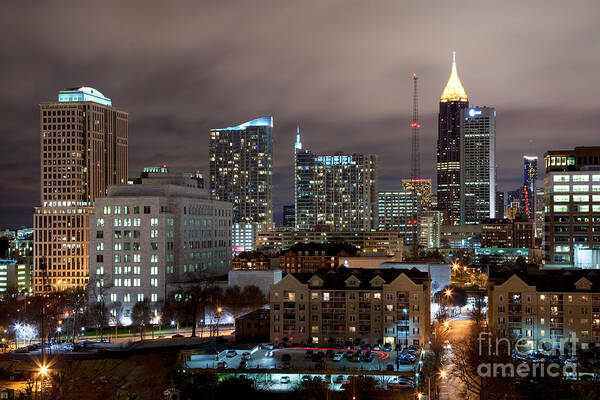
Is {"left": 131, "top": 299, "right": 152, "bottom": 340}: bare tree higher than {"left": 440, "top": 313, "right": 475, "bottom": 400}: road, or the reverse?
{"left": 131, "top": 299, "right": 152, "bottom": 340}: bare tree

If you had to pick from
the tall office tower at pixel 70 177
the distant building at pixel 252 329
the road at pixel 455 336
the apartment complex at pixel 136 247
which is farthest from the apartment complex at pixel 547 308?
the tall office tower at pixel 70 177

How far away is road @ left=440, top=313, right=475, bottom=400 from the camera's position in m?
58.7

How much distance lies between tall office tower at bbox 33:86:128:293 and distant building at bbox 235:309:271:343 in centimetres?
8019

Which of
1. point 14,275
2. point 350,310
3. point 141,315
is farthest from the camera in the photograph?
point 14,275

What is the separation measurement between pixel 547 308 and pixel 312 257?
80737 millimetres

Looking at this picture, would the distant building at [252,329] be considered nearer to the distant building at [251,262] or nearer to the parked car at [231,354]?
the parked car at [231,354]

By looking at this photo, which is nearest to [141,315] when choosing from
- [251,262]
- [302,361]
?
[302,361]

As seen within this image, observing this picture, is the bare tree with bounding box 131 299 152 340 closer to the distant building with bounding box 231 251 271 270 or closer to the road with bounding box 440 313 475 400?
the road with bounding box 440 313 475 400

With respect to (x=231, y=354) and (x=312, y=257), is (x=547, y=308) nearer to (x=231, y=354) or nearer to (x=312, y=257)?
(x=231, y=354)

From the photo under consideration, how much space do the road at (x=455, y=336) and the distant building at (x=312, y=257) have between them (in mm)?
49400

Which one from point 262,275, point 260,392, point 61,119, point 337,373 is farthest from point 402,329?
point 61,119

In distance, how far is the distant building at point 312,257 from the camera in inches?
5881

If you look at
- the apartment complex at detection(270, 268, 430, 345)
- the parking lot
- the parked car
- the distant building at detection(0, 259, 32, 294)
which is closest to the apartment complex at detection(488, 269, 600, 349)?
the apartment complex at detection(270, 268, 430, 345)

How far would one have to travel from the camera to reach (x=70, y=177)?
15975 centimetres
